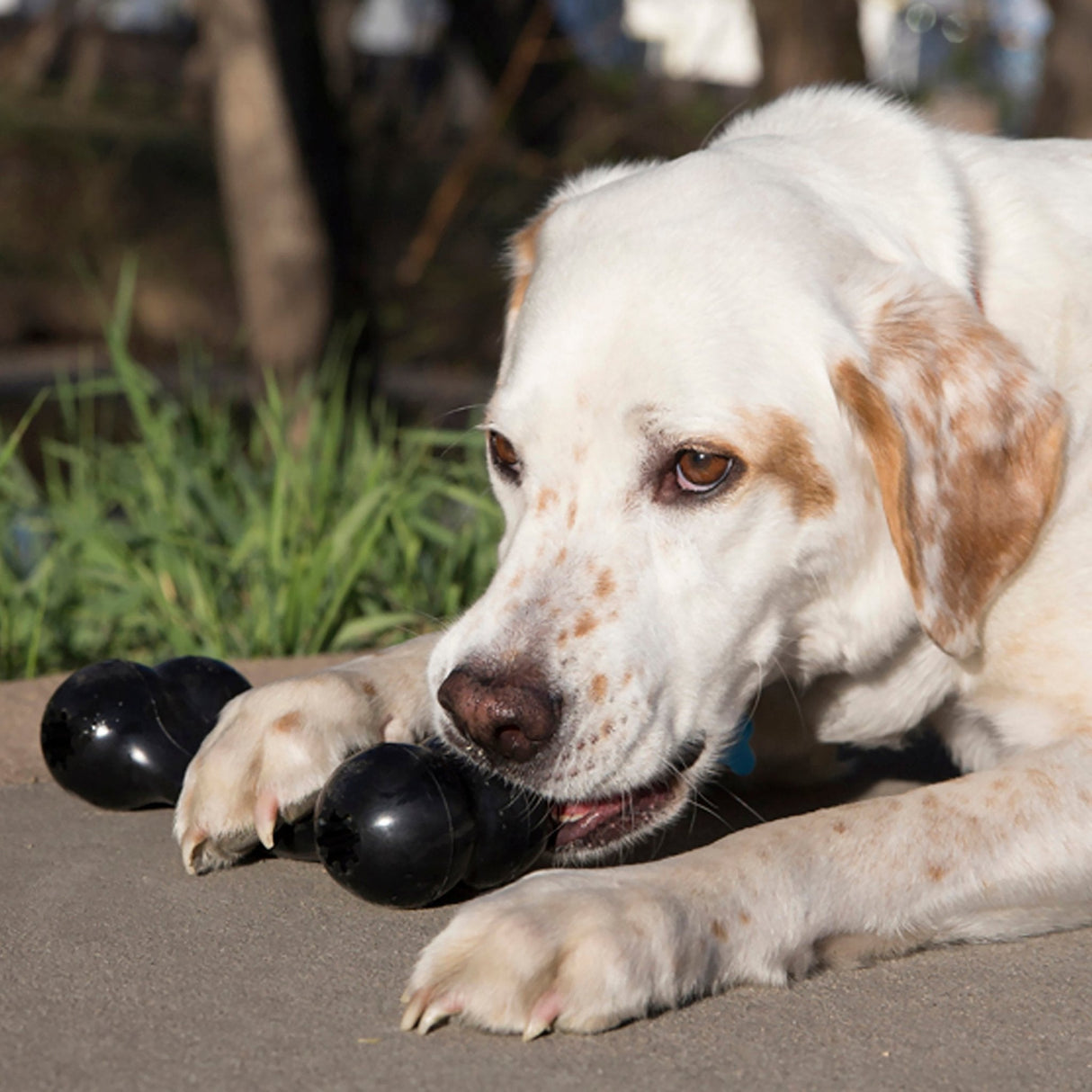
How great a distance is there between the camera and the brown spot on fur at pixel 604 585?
2.31m

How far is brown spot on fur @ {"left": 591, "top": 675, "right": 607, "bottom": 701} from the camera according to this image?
7.34 feet

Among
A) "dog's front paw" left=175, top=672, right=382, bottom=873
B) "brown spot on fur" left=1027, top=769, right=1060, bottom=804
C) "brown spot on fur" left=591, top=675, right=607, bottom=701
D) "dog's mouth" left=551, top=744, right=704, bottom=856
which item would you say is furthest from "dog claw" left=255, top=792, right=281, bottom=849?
"brown spot on fur" left=1027, top=769, right=1060, bottom=804

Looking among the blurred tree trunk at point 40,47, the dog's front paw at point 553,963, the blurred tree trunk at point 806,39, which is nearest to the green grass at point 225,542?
the dog's front paw at point 553,963

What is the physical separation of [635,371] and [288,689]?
0.77m

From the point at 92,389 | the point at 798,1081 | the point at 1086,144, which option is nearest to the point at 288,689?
the point at 798,1081

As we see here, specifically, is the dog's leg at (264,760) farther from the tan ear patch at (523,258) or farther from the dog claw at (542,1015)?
the tan ear patch at (523,258)

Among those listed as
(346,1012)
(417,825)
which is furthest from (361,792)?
(346,1012)

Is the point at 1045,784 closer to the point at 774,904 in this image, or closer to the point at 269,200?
the point at 774,904

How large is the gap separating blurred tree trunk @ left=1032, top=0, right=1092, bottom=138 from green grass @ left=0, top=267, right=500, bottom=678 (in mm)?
4132

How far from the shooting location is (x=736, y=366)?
94.3 inches

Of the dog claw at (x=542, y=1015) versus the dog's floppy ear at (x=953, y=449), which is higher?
the dog's floppy ear at (x=953, y=449)

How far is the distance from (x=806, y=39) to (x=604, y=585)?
4.81 m

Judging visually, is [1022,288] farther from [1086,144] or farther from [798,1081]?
[798,1081]

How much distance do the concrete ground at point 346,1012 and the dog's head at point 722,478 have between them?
40cm
